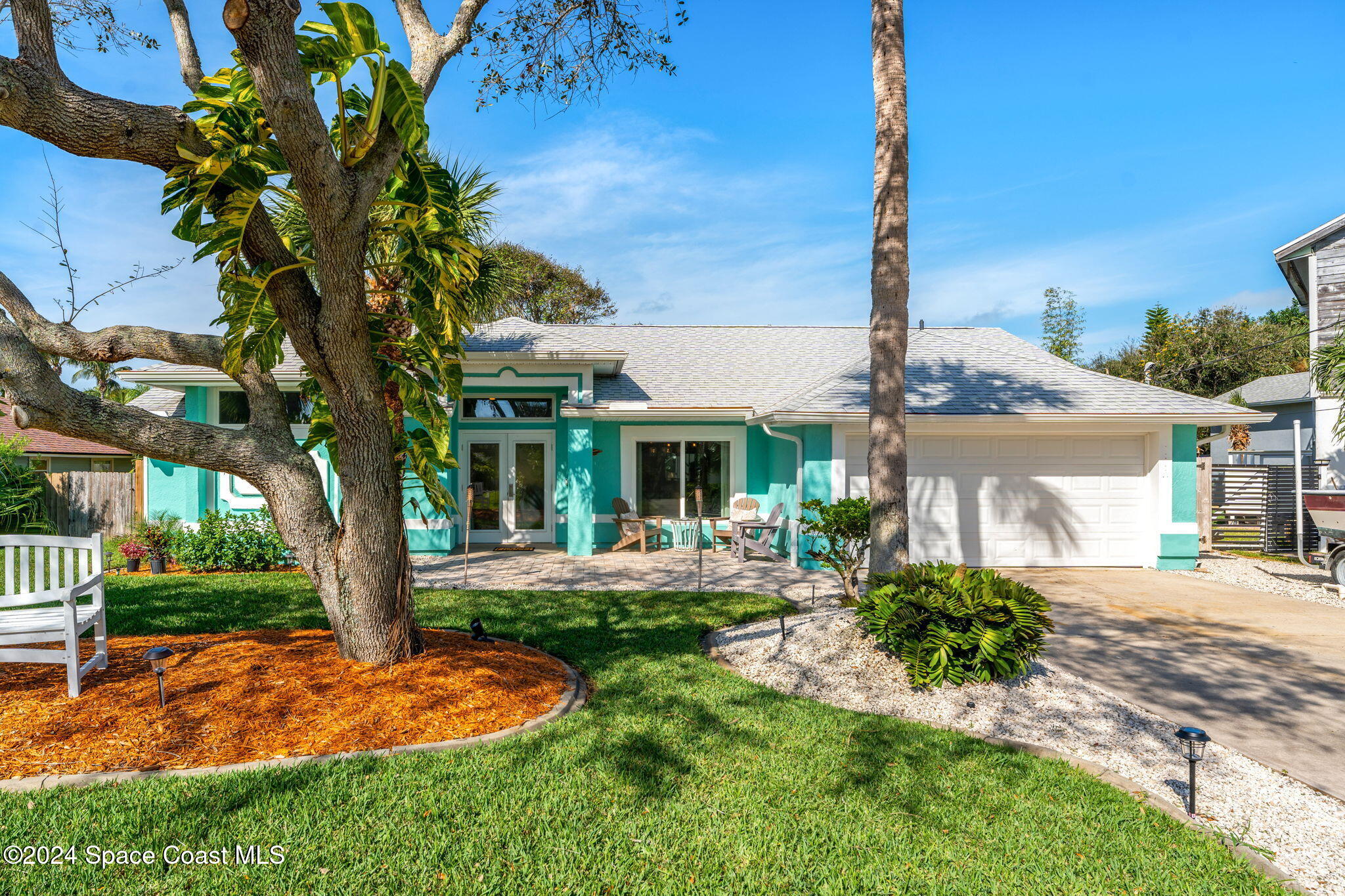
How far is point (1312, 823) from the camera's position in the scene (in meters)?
3.40

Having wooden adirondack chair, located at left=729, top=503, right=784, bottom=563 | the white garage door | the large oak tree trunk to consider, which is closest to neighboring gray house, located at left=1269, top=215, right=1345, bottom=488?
the white garage door

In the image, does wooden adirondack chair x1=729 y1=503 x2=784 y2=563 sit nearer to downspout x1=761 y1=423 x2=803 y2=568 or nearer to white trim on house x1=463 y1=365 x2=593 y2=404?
downspout x1=761 y1=423 x2=803 y2=568

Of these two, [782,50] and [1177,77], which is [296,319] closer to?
[782,50]

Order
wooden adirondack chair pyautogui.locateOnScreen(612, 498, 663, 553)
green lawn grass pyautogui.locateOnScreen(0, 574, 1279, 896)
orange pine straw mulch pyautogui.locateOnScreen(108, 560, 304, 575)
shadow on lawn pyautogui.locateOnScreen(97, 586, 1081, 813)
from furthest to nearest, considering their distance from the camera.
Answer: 1. wooden adirondack chair pyautogui.locateOnScreen(612, 498, 663, 553)
2. orange pine straw mulch pyautogui.locateOnScreen(108, 560, 304, 575)
3. shadow on lawn pyautogui.locateOnScreen(97, 586, 1081, 813)
4. green lawn grass pyautogui.locateOnScreen(0, 574, 1279, 896)

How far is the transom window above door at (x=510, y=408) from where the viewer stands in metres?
13.4

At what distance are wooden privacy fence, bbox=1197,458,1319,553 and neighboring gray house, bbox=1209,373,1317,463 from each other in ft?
24.3

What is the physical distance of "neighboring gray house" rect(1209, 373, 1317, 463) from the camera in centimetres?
2256

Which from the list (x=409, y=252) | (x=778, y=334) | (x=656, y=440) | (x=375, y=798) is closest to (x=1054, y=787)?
(x=375, y=798)

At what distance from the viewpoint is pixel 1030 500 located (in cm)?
1141

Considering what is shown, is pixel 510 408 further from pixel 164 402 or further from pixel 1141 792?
pixel 1141 792

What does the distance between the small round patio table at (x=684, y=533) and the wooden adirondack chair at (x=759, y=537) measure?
89 cm

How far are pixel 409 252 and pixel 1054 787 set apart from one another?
17.3 ft

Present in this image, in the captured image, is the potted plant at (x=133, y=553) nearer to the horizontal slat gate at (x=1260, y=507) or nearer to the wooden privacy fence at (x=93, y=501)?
the wooden privacy fence at (x=93, y=501)

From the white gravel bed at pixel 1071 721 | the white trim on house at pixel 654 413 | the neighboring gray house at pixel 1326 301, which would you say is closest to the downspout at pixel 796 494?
the white trim on house at pixel 654 413
